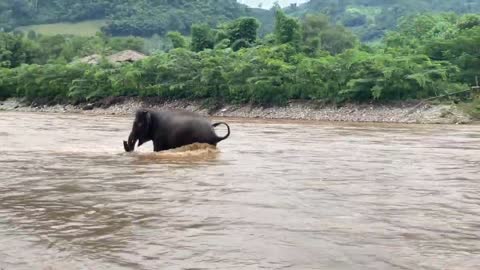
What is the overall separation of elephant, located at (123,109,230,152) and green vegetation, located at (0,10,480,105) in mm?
23115

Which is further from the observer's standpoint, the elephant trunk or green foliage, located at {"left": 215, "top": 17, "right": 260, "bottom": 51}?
green foliage, located at {"left": 215, "top": 17, "right": 260, "bottom": 51}

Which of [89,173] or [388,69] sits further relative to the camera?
[388,69]

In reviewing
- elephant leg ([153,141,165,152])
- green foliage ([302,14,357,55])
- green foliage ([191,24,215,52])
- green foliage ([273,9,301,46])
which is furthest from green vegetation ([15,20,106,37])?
elephant leg ([153,141,165,152])

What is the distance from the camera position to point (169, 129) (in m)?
15.5

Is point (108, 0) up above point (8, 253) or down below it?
above

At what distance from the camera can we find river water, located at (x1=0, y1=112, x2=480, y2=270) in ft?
19.8

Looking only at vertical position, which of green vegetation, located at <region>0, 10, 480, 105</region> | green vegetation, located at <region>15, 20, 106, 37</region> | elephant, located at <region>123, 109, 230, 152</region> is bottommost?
elephant, located at <region>123, 109, 230, 152</region>

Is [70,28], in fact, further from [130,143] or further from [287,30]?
[130,143]

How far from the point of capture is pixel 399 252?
20.2 ft

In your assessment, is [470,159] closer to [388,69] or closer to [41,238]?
[41,238]

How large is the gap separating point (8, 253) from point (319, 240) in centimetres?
272

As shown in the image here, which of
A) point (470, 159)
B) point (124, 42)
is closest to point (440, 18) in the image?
point (124, 42)

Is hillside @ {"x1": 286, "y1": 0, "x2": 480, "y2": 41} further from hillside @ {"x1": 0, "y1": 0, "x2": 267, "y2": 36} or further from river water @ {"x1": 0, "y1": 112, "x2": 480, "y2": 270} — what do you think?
river water @ {"x1": 0, "y1": 112, "x2": 480, "y2": 270}

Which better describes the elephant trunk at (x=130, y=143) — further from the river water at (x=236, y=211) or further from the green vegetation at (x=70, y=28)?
the green vegetation at (x=70, y=28)
